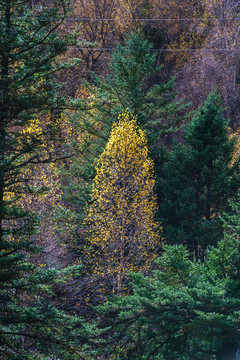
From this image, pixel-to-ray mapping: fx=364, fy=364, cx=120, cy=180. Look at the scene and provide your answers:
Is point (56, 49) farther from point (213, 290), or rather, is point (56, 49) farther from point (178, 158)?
point (178, 158)

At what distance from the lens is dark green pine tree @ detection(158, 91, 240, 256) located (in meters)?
17.3

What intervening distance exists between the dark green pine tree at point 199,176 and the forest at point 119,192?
0.07 m

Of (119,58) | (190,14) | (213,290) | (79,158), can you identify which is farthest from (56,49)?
(190,14)

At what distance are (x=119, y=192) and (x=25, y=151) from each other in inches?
296

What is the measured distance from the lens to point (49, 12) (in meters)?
6.00

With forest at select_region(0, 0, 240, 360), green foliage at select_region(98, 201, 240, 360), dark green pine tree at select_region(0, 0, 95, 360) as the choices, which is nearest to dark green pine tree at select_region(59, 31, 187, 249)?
forest at select_region(0, 0, 240, 360)

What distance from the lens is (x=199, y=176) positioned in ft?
60.3

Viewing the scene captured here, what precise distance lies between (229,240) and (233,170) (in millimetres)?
9449

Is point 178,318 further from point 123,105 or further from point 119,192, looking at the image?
point 123,105

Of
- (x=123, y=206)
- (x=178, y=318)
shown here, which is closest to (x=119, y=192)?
(x=123, y=206)

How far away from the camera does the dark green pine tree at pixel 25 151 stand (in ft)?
18.6

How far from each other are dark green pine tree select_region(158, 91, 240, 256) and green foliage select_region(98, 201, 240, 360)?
9118 mm

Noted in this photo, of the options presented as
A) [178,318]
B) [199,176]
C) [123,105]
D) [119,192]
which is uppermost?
[123,105]

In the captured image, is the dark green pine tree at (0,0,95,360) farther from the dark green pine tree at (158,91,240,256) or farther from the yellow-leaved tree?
the dark green pine tree at (158,91,240,256)
